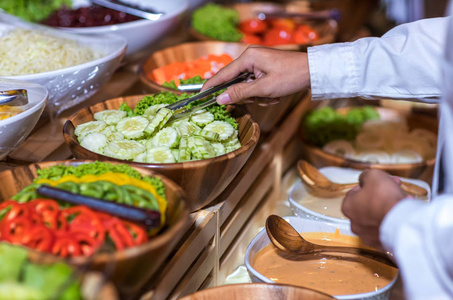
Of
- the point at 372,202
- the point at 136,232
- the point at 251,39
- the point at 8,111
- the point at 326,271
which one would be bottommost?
the point at 326,271

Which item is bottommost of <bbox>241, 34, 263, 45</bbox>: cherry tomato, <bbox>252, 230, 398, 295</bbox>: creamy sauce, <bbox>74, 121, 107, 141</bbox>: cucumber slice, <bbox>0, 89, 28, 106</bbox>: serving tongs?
<bbox>252, 230, 398, 295</bbox>: creamy sauce

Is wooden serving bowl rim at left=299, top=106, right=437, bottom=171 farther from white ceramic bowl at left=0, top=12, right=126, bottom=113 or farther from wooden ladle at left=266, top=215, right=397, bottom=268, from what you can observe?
white ceramic bowl at left=0, top=12, right=126, bottom=113

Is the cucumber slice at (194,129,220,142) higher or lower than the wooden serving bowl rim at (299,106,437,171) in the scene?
higher

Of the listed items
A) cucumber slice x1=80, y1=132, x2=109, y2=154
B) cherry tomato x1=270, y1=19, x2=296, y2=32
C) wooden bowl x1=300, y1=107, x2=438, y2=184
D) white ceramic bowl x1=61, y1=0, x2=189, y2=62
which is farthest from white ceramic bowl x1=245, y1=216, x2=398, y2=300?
cherry tomato x1=270, y1=19, x2=296, y2=32

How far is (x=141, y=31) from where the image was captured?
7.65 feet

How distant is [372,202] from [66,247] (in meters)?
0.63

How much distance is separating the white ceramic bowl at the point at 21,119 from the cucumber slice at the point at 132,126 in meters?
0.22

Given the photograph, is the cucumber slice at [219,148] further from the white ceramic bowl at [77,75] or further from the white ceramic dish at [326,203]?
the white ceramic bowl at [77,75]

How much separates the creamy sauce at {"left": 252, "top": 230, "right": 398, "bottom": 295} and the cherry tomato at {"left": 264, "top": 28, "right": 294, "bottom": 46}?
61.7 inches

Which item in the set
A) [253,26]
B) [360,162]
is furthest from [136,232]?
[253,26]

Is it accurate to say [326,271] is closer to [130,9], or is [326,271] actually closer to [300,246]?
[300,246]

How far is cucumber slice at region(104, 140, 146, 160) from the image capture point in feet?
4.40

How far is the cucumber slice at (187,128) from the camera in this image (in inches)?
58.9

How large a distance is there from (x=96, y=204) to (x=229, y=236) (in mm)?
758
